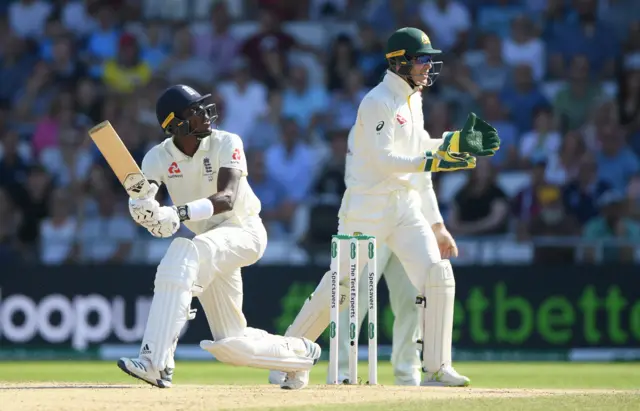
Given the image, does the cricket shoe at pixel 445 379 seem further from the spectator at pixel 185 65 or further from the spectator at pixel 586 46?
the spectator at pixel 185 65

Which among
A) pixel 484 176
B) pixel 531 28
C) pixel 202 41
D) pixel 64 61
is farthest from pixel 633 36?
pixel 64 61

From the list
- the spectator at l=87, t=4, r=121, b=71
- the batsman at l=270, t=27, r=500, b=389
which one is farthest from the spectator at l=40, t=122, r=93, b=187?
the batsman at l=270, t=27, r=500, b=389

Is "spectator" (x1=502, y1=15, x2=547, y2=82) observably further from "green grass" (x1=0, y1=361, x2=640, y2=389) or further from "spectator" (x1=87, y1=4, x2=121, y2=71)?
"spectator" (x1=87, y1=4, x2=121, y2=71)

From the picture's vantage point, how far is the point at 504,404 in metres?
6.89

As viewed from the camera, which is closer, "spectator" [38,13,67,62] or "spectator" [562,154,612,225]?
"spectator" [562,154,612,225]

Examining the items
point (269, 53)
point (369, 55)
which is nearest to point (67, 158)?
point (269, 53)

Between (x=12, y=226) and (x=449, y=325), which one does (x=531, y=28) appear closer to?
(x=12, y=226)

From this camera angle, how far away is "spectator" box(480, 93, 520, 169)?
47.4 feet

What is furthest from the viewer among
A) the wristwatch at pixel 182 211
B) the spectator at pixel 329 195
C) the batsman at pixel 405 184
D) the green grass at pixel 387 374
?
the spectator at pixel 329 195

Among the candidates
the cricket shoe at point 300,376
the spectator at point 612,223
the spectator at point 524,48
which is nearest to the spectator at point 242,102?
the spectator at point 524,48

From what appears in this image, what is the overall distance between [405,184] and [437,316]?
0.90 m

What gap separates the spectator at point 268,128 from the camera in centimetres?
1489

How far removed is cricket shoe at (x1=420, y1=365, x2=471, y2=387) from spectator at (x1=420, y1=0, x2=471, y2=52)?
8080 millimetres

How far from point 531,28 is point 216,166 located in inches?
343
